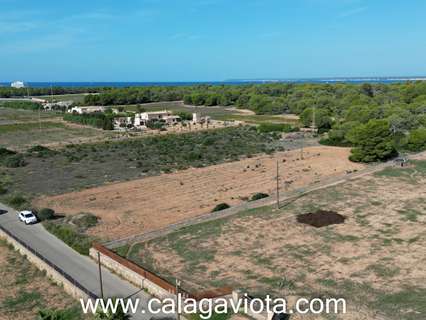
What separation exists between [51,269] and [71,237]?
4.97 m

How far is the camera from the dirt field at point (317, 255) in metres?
20.6

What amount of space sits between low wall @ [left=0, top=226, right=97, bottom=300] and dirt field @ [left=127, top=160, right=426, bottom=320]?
4.29 meters

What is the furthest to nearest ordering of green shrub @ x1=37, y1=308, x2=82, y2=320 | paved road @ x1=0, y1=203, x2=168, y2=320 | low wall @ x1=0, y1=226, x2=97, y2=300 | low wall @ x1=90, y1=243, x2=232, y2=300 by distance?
paved road @ x1=0, y1=203, x2=168, y2=320
low wall @ x1=0, y1=226, x2=97, y2=300
low wall @ x1=90, y1=243, x2=232, y2=300
green shrub @ x1=37, y1=308, x2=82, y2=320

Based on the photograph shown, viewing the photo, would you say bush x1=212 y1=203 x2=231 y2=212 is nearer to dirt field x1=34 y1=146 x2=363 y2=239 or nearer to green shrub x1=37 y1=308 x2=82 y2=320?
dirt field x1=34 y1=146 x2=363 y2=239

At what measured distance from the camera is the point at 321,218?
31.7 meters

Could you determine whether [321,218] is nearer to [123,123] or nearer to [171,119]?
[123,123]

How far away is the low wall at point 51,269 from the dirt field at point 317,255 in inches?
169

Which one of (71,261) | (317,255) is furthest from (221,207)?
(71,261)

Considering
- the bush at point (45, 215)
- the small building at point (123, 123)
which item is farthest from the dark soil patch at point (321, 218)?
the small building at point (123, 123)

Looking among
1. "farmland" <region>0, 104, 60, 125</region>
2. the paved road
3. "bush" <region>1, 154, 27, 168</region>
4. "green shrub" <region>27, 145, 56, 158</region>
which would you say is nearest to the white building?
"farmland" <region>0, 104, 60, 125</region>

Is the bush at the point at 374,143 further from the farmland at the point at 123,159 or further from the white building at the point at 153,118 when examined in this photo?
the white building at the point at 153,118

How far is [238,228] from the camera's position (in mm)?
30188

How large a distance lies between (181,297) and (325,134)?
70.0 m

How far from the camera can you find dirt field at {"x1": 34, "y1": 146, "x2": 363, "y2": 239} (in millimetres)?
33625
